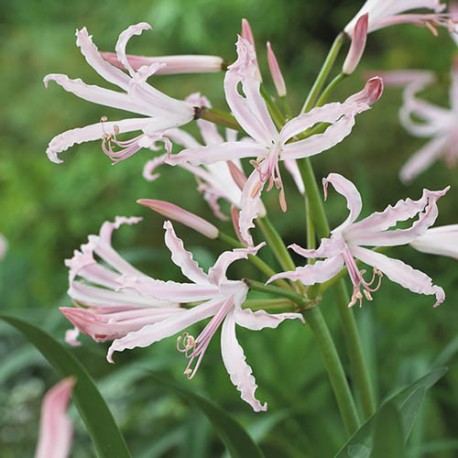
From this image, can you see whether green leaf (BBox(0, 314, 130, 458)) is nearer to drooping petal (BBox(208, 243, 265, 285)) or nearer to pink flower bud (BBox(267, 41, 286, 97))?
drooping petal (BBox(208, 243, 265, 285))

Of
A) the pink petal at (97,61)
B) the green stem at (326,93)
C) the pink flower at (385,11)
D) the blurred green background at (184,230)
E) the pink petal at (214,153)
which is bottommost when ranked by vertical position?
the blurred green background at (184,230)

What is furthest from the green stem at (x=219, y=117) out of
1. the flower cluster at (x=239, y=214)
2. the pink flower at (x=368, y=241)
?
the pink flower at (x=368, y=241)

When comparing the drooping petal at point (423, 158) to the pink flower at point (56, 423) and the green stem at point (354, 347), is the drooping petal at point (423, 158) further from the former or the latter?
the pink flower at point (56, 423)

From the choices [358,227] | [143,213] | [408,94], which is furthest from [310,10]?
[358,227]

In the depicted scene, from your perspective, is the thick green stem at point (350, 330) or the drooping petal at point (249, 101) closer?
the drooping petal at point (249, 101)

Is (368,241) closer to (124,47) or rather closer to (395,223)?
(395,223)

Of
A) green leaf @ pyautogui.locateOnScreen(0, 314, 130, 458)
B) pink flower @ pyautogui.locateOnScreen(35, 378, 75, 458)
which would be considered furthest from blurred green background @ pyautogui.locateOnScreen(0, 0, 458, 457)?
pink flower @ pyautogui.locateOnScreen(35, 378, 75, 458)

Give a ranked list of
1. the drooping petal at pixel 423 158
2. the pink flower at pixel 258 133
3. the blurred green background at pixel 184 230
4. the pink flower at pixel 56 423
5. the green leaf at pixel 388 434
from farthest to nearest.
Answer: the blurred green background at pixel 184 230 → the drooping petal at pixel 423 158 → the pink flower at pixel 258 133 → the green leaf at pixel 388 434 → the pink flower at pixel 56 423
